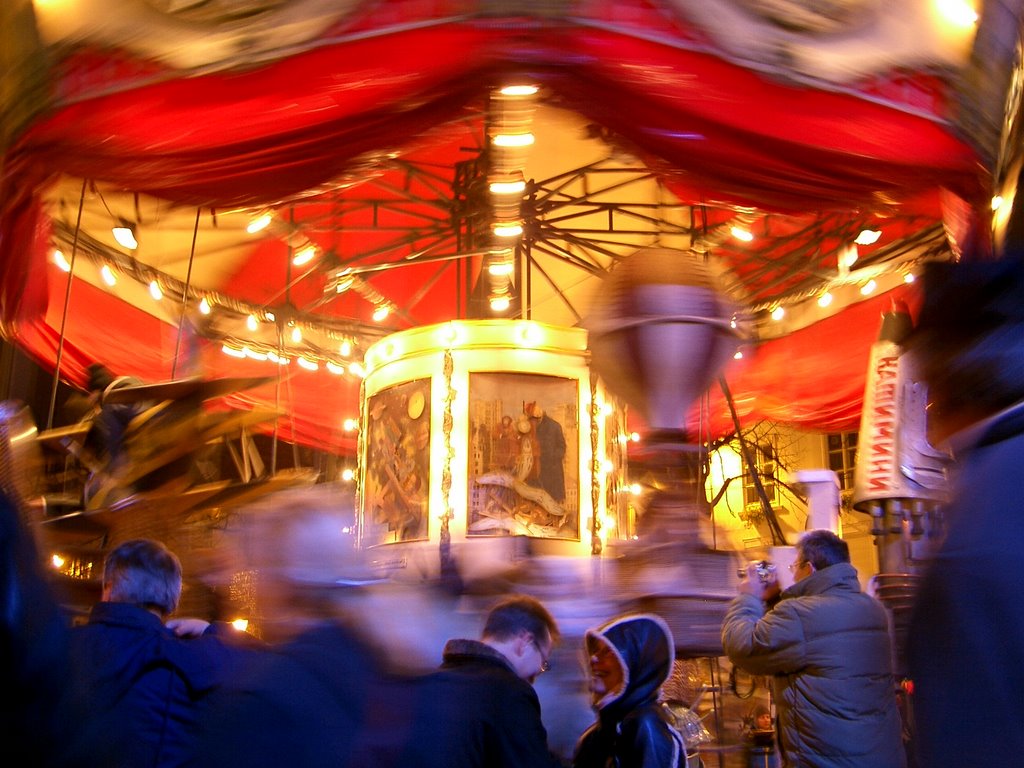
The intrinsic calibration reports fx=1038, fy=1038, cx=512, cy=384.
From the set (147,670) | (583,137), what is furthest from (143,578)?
(583,137)

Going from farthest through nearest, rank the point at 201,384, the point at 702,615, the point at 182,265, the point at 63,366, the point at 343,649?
the point at 182,265 < the point at 63,366 < the point at 201,384 < the point at 702,615 < the point at 343,649

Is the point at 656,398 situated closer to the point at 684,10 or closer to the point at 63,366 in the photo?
the point at 684,10

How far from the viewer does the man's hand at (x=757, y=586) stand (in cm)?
404

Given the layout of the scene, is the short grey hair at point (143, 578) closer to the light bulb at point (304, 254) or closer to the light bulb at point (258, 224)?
the light bulb at point (258, 224)

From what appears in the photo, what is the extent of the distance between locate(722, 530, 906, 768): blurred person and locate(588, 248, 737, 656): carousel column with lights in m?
1.41

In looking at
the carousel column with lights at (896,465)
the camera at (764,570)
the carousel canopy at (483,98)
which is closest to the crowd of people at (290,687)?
the carousel canopy at (483,98)

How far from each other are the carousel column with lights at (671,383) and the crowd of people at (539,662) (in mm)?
236

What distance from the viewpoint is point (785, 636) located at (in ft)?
12.4

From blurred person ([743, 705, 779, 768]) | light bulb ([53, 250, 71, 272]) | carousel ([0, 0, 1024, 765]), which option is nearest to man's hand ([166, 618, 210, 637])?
carousel ([0, 0, 1024, 765])

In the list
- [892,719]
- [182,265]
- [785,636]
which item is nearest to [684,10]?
[785,636]

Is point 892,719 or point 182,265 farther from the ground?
point 182,265

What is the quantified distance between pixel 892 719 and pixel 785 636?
1.70ft

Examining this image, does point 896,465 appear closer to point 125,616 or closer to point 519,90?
point 519,90

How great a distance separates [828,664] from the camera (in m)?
3.77
